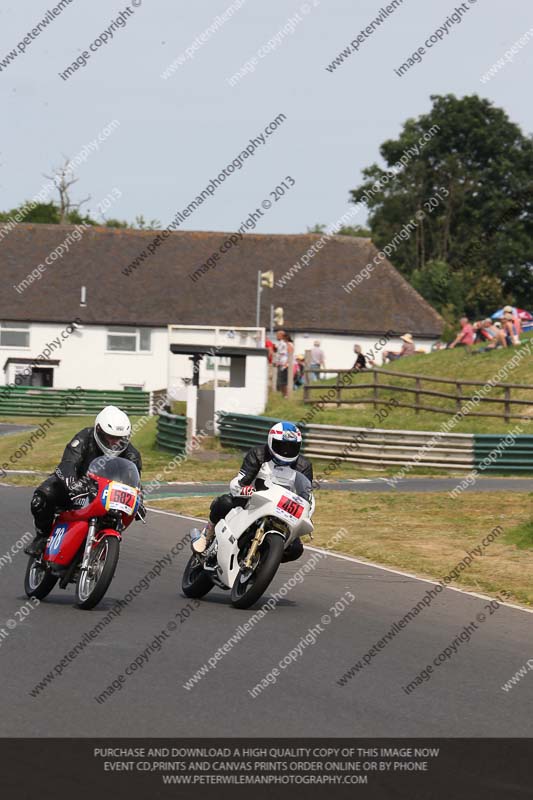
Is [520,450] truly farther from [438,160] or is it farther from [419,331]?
[438,160]

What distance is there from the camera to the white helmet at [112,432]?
11023 mm

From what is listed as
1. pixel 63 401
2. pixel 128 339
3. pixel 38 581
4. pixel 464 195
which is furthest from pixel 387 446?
pixel 464 195

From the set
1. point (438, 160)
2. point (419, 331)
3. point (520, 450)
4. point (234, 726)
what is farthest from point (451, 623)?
point (438, 160)

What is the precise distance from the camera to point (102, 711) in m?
7.51

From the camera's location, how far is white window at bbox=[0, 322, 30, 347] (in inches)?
2325

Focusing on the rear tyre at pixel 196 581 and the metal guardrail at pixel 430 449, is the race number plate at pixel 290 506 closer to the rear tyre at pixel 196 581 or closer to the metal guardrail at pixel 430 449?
the rear tyre at pixel 196 581

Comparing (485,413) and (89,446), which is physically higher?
(89,446)

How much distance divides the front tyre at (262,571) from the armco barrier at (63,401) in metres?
40.0

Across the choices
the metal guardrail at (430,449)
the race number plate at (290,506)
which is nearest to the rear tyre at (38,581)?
the race number plate at (290,506)

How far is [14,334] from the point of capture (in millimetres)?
59156

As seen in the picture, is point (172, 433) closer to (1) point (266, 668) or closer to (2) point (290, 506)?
(2) point (290, 506)

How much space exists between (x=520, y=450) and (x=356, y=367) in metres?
8.34

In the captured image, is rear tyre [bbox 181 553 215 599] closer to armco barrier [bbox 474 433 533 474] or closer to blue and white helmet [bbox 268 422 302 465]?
blue and white helmet [bbox 268 422 302 465]

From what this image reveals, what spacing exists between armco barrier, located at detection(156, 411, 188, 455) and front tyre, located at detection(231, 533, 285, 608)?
66.4ft
